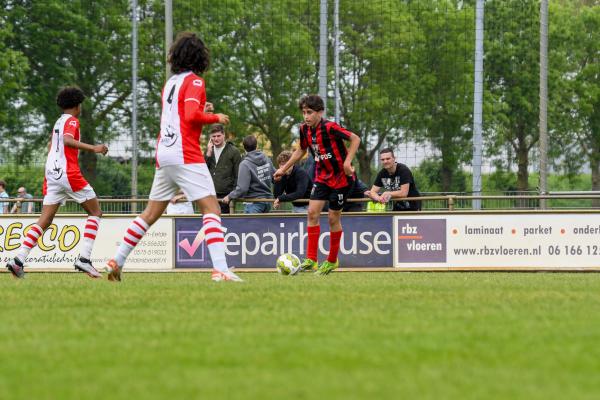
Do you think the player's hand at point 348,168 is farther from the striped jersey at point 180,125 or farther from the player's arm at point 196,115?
the player's arm at point 196,115

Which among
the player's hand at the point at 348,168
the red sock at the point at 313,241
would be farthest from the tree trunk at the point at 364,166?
the player's hand at the point at 348,168

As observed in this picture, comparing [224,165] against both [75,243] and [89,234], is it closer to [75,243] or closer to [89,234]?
[75,243]

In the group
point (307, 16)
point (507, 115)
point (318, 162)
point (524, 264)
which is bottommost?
point (524, 264)

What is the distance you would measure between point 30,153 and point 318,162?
30.4 metres

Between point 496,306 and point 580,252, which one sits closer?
point 496,306

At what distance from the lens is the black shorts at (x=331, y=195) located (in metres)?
14.1

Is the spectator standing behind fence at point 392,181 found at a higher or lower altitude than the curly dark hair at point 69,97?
lower

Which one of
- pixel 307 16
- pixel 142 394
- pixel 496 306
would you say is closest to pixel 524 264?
pixel 496 306

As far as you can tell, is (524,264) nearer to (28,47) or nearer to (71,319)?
(71,319)

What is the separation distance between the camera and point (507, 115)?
168 feet

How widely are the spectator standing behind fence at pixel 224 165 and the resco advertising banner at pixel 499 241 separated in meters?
A: 2.65

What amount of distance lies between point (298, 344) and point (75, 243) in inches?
528

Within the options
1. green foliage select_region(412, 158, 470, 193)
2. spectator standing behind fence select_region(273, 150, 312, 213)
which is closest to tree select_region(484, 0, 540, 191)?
green foliage select_region(412, 158, 470, 193)

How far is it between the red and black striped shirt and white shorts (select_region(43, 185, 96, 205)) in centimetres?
262
